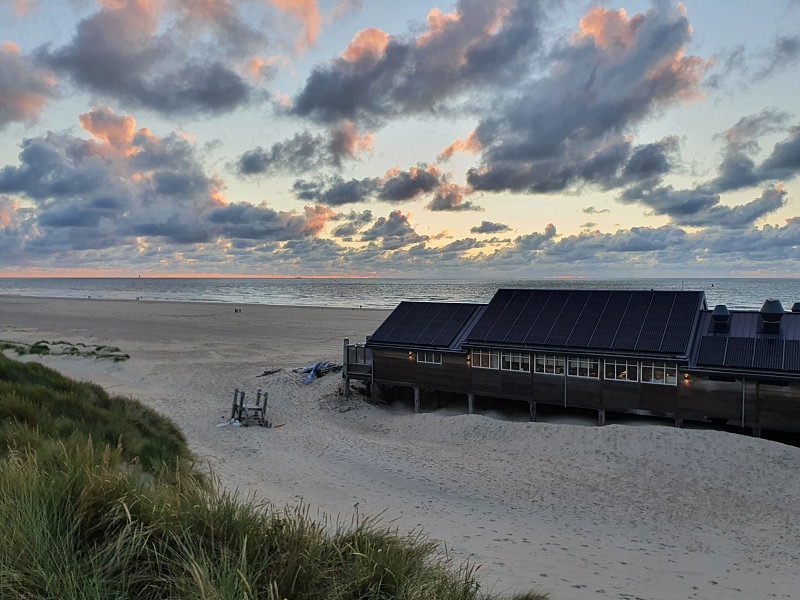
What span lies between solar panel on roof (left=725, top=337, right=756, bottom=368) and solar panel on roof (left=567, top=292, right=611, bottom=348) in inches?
164

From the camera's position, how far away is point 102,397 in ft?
35.8

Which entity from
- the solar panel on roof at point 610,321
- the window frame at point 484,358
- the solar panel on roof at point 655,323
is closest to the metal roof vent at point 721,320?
the solar panel on roof at point 655,323

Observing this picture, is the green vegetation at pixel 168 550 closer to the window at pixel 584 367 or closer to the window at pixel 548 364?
the window at pixel 584 367

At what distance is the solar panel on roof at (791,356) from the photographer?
15.0m

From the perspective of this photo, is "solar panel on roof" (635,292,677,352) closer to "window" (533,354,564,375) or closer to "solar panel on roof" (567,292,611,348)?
"solar panel on roof" (567,292,611,348)

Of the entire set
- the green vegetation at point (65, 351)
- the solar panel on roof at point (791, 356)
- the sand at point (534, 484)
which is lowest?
the sand at point (534, 484)

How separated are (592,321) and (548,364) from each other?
2320mm

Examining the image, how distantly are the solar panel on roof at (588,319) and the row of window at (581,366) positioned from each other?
64 centimetres

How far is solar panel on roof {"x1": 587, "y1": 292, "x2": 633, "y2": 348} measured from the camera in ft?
58.4

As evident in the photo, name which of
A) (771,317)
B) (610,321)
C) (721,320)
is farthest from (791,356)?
(610,321)

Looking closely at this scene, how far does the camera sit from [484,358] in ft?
64.8

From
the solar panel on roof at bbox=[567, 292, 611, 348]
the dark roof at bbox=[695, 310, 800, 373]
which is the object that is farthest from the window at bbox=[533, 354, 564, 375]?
the dark roof at bbox=[695, 310, 800, 373]

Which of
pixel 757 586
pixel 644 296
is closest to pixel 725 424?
pixel 644 296

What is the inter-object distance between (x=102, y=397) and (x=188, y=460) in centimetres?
319
